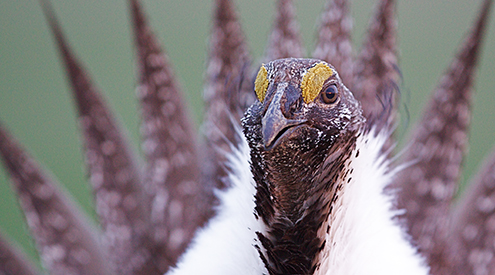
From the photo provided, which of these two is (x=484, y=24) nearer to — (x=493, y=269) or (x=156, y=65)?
(x=493, y=269)

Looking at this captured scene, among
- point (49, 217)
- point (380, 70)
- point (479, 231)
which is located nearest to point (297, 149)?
point (380, 70)

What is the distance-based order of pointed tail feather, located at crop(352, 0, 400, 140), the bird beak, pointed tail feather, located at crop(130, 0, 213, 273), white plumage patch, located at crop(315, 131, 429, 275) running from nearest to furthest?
the bird beak
white plumage patch, located at crop(315, 131, 429, 275)
pointed tail feather, located at crop(352, 0, 400, 140)
pointed tail feather, located at crop(130, 0, 213, 273)

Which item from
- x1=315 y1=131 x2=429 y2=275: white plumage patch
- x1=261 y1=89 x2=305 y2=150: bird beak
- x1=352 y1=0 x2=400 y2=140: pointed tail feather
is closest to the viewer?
x1=261 y1=89 x2=305 y2=150: bird beak

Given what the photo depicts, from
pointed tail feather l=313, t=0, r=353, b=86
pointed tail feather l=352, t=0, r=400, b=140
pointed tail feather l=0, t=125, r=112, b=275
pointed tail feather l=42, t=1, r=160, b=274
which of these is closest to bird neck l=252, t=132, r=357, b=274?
pointed tail feather l=352, t=0, r=400, b=140

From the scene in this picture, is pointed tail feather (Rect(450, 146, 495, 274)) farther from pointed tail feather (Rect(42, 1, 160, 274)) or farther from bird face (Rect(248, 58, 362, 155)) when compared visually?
pointed tail feather (Rect(42, 1, 160, 274))

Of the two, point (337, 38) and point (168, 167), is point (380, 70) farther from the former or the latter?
point (168, 167)

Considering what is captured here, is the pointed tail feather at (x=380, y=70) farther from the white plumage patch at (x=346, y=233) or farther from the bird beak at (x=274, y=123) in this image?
the bird beak at (x=274, y=123)

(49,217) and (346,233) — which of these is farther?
(49,217)
